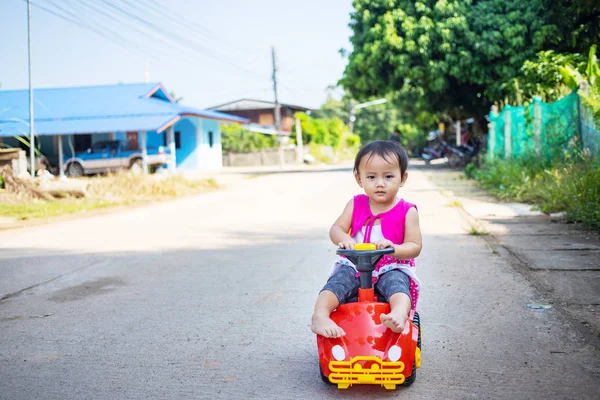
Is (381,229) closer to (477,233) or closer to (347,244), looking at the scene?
(347,244)

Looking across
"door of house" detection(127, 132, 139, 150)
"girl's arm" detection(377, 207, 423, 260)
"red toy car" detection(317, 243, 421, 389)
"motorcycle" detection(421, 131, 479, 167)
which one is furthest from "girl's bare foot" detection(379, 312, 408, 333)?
"door of house" detection(127, 132, 139, 150)

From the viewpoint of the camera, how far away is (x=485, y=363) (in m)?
3.41

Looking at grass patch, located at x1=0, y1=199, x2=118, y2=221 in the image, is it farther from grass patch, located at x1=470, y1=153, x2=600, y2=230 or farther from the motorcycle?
the motorcycle

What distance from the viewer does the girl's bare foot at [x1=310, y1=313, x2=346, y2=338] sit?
301 cm

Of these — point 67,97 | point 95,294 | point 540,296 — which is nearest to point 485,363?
point 540,296

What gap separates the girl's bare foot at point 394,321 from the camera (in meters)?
2.95

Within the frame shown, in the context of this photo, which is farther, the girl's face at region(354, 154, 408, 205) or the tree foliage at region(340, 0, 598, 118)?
the tree foliage at region(340, 0, 598, 118)

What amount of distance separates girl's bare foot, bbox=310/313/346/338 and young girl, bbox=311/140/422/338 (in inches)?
2.0

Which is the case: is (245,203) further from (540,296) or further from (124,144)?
(124,144)

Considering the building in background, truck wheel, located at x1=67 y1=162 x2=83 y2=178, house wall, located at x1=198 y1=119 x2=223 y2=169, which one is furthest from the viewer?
the building in background

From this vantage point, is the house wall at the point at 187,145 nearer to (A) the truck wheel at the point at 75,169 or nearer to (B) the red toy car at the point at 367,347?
(A) the truck wheel at the point at 75,169

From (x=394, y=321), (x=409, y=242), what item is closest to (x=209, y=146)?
(x=409, y=242)

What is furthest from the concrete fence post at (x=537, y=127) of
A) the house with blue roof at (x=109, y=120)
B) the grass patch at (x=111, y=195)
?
the house with blue roof at (x=109, y=120)

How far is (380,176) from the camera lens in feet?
11.2
